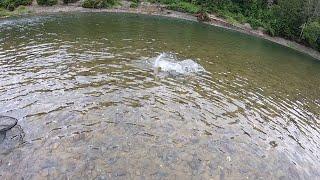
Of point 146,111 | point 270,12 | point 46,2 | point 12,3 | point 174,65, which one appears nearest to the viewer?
point 146,111

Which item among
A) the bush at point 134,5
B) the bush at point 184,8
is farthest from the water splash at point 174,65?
the bush at point 184,8

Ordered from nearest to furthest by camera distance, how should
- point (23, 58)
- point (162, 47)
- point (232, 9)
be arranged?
point (23, 58) < point (162, 47) < point (232, 9)

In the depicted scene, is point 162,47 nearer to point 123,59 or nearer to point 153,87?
point 123,59

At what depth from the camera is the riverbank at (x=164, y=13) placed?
2126 inches

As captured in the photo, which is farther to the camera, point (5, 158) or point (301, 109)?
point (301, 109)

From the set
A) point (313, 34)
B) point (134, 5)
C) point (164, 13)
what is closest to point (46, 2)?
point (134, 5)

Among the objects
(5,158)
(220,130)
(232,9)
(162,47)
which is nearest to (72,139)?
(5,158)

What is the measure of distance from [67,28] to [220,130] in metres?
29.0

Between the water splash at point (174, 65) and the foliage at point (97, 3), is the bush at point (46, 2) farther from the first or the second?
the water splash at point (174, 65)

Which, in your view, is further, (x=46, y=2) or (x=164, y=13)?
(x=164, y=13)

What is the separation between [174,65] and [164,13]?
104 ft

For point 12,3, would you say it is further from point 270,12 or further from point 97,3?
point 270,12

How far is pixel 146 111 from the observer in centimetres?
2277

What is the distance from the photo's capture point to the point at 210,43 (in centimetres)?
4472
